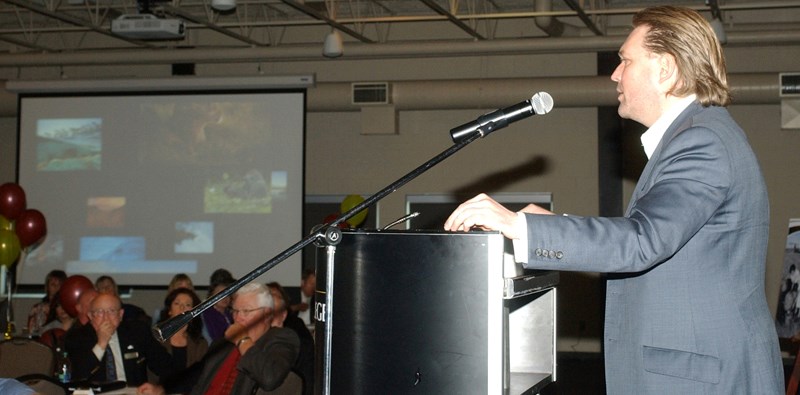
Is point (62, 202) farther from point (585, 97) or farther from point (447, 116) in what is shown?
point (585, 97)

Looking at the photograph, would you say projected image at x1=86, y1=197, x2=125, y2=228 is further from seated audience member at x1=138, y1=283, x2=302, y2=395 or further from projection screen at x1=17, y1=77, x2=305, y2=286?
seated audience member at x1=138, y1=283, x2=302, y2=395

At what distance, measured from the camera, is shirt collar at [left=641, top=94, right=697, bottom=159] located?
1.77 m

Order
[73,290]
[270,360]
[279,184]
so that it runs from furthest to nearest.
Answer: [279,184] → [73,290] → [270,360]

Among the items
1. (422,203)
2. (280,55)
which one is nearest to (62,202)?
(280,55)

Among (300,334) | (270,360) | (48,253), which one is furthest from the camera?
(48,253)

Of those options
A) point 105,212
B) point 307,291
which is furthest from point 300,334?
point 105,212

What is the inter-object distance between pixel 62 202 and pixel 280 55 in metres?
3.29

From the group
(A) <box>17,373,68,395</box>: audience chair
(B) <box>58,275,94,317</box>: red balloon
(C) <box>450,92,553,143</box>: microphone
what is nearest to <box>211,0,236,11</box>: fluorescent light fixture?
(B) <box>58,275,94,317</box>: red balloon

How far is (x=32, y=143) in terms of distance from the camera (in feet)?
36.1

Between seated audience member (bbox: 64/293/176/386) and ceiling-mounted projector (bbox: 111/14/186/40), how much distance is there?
3486mm

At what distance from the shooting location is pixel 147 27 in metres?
8.33

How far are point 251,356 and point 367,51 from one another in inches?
292

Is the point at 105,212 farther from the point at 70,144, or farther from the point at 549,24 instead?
the point at 549,24

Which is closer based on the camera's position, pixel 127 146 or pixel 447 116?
pixel 127 146
